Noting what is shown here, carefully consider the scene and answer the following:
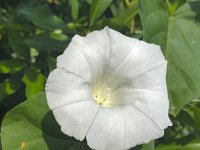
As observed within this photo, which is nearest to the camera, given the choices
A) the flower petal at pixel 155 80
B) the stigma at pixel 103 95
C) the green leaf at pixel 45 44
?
the flower petal at pixel 155 80

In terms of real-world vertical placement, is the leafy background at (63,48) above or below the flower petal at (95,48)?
below

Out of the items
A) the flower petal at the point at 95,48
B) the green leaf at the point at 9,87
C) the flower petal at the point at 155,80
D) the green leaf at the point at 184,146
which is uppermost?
the flower petal at the point at 95,48

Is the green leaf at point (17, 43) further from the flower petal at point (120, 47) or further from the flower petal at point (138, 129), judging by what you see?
the flower petal at point (138, 129)

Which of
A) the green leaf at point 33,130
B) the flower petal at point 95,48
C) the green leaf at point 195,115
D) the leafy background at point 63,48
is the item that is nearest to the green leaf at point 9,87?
the leafy background at point 63,48

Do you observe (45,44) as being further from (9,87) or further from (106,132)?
(106,132)

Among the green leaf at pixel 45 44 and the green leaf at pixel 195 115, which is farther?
the green leaf at pixel 45 44

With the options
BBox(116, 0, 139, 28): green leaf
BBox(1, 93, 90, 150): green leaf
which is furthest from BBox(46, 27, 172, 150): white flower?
BBox(116, 0, 139, 28): green leaf

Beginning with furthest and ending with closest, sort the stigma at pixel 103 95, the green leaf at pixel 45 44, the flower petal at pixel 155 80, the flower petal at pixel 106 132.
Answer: the green leaf at pixel 45 44 < the stigma at pixel 103 95 < the flower petal at pixel 155 80 < the flower petal at pixel 106 132
